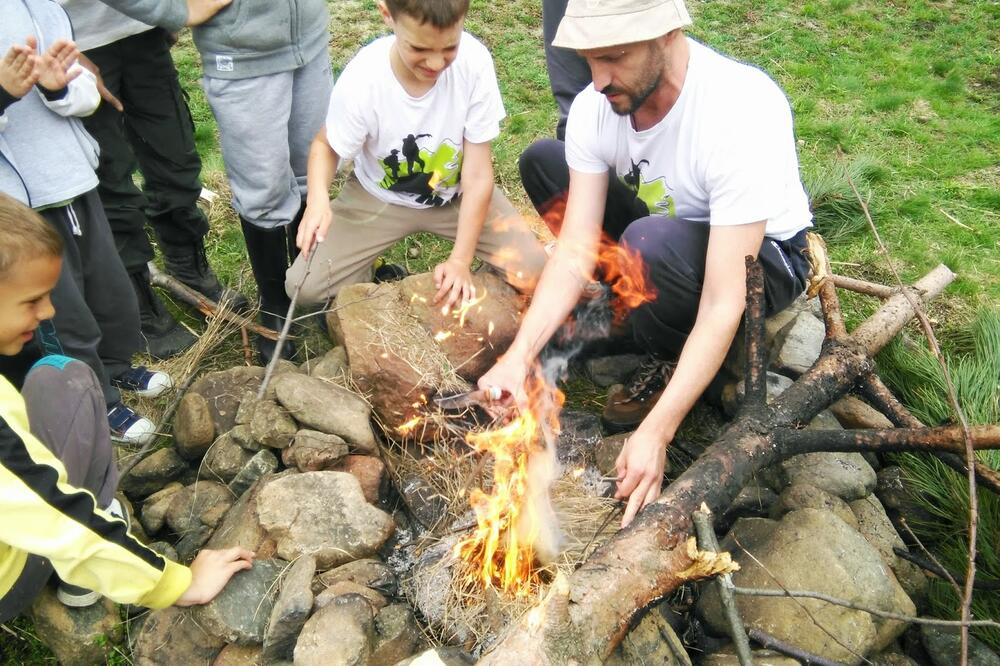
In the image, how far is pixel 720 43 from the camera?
6242mm

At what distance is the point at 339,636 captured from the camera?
2.26m

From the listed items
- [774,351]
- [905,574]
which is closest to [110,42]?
[774,351]

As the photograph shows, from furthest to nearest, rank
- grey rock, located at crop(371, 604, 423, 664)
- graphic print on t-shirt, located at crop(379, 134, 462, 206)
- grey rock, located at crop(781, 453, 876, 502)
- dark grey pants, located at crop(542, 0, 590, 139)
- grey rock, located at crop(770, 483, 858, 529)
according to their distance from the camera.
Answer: dark grey pants, located at crop(542, 0, 590, 139) → graphic print on t-shirt, located at crop(379, 134, 462, 206) → grey rock, located at crop(781, 453, 876, 502) → grey rock, located at crop(770, 483, 858, 529) → grey rock, located at crop(371, 604, 423, 664)

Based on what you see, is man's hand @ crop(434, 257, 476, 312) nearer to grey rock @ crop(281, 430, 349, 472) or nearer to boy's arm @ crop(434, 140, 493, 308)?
boy's arm @ crop(434, 140, 493, 308)

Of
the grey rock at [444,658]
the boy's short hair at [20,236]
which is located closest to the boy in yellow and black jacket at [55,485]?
the boy's short hair at [20,236]

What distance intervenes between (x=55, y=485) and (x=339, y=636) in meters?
0.88

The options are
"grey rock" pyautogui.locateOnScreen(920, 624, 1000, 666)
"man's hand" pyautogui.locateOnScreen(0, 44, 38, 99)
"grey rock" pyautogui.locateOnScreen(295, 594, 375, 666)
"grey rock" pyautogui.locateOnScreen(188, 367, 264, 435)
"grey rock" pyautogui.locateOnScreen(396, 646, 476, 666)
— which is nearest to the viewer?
"grey rock" pyautogui.locateOnScreen(396, 646, 476, 666)

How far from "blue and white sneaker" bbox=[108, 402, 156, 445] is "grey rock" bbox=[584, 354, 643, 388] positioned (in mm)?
1968

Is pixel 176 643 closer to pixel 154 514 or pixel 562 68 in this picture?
pixel 154 514

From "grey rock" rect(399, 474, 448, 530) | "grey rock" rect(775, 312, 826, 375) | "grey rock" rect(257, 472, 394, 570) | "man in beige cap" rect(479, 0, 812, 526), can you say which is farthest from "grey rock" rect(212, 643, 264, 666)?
"grey rock" rect(775, 312, 826, 375)

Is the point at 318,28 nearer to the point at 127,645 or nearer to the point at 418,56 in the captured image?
the point at 418,56

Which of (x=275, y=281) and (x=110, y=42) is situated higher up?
(x=110, y=42)

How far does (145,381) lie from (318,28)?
184 cm

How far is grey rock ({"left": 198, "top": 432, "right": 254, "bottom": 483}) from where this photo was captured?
2.94 meters
